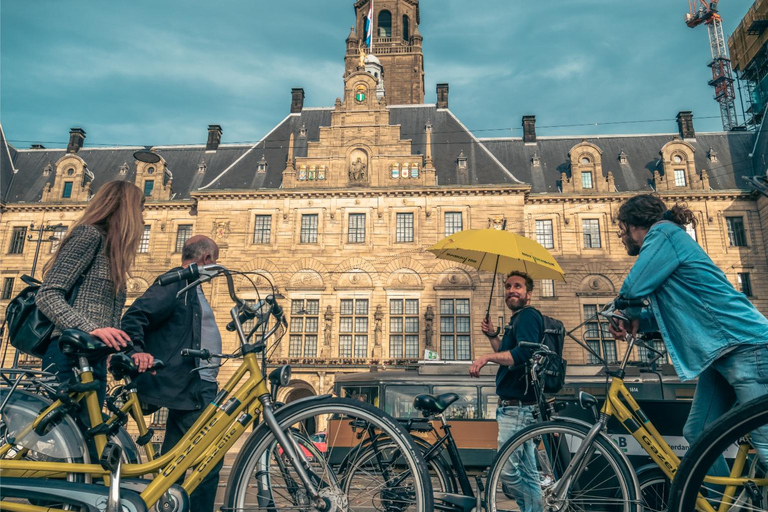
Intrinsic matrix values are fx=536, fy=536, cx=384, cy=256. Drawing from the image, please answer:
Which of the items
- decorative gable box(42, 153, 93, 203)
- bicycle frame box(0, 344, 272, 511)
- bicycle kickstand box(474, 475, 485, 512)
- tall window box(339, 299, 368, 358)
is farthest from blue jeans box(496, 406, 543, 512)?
decorative gable box(42, 153, 93, 203)

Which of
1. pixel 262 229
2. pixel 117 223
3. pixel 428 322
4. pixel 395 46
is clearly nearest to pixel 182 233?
pixel 262 229

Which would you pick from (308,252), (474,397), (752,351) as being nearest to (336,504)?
(752,351)

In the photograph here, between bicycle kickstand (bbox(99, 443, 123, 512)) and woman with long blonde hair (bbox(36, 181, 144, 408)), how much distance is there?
0.58 meters

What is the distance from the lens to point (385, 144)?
91.8ft

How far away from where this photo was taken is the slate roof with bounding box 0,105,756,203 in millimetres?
28469

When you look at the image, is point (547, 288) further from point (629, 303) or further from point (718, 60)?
point (718, 60)

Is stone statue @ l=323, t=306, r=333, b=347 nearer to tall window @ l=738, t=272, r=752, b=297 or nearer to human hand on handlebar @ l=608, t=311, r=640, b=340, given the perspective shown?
tall window @ l=738, t=272, r=752, b=297

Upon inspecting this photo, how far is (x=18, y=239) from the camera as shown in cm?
2992

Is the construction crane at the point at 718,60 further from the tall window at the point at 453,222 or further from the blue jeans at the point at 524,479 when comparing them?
the blue jeans at the point at 524,479

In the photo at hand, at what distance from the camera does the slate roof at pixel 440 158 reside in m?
28.5

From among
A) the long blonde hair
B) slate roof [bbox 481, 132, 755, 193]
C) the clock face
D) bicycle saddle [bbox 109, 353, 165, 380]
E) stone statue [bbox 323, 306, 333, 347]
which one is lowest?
bicycle saddle [bbox 109, 353, 165, 380]

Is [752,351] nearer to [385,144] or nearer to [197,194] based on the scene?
[385,144]

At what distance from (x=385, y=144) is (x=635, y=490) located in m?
25.9

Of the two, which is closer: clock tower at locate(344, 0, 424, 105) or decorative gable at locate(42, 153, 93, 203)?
decorative gable at locate(42, 153, 93, 203)
